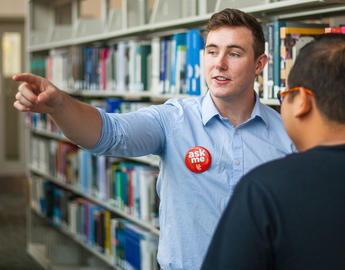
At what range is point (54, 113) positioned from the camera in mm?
1442

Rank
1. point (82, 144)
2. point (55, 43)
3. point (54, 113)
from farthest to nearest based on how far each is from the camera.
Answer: point (55, 43), point (82, 144), point (54, 113)

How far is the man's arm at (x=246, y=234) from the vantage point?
0.91 m

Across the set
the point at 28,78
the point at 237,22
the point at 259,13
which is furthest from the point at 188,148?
the point at 259,13

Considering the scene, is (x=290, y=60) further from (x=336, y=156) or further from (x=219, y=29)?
(x=336, y=156)

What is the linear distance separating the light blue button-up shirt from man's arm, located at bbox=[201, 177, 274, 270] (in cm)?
73

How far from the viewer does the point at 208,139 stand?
1.72m

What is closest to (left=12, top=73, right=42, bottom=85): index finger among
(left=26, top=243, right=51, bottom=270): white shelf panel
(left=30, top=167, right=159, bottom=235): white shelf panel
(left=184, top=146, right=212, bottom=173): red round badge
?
(left=184, top=146, right=212, bottom=173): red round badge

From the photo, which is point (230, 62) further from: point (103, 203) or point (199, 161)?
point (103, 203)

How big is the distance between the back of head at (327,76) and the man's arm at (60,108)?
68 cm

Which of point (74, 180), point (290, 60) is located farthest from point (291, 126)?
point (74, 180)

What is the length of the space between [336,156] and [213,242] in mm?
273

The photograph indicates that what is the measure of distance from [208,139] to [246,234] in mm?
825

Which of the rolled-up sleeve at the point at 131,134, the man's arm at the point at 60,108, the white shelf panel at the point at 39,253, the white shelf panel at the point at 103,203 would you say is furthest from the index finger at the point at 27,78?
the white shelf panel at the point at 39,253

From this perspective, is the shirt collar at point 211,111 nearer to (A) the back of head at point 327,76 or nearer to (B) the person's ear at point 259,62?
(B) the person's ear at point 259,62
